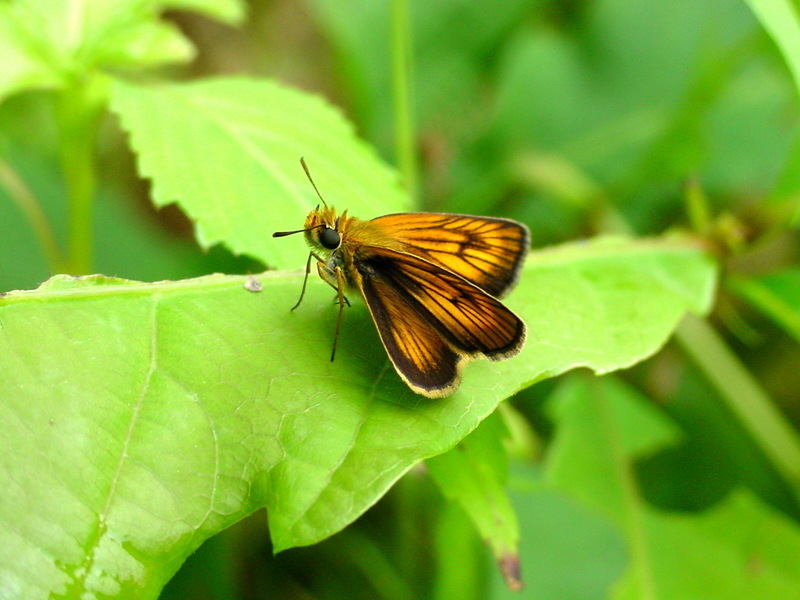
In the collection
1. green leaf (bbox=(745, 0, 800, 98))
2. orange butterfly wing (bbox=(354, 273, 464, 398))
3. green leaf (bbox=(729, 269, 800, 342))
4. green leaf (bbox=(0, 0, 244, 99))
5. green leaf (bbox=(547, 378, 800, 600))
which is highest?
green leaf (bbox=(0, 0, 244, 99))

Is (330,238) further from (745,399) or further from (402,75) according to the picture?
(745,399)

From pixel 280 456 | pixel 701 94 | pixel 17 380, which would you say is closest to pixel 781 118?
pixel 701 94

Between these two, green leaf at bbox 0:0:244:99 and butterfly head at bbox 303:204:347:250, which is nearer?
butterfly head at bbox 303:204:347:250

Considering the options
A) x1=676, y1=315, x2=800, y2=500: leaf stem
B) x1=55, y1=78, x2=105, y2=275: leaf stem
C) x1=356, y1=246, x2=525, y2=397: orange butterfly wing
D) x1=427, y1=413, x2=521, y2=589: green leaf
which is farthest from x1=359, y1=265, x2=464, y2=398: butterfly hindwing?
x1=676, y1=315, x2=800, y2=500: leaf stem

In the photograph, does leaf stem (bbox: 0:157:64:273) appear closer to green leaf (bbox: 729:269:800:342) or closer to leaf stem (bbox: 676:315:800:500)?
green leaf (bbox: 729:269:800:342)

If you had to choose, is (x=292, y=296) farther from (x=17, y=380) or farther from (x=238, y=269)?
(x=238, y=269)

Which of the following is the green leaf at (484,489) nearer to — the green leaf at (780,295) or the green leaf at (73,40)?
the green leaf at (780,295)

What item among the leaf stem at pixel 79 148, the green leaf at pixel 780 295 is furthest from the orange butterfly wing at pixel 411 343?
the green leaf at pixel 780 295
